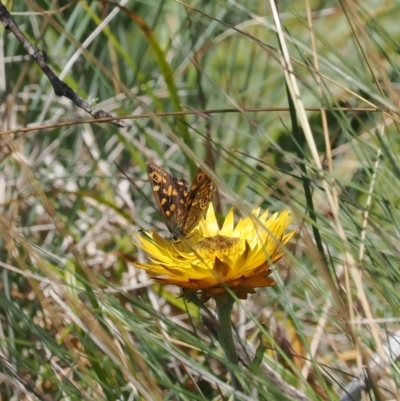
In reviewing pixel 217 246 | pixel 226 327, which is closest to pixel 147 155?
pixel 217 246

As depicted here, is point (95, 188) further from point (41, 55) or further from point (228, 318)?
point (228, 318)

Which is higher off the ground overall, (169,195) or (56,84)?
(56,84)

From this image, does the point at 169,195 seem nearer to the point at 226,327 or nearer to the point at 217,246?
the point at 217,246

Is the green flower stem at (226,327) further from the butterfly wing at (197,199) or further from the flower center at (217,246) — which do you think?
the butterfly wing at (197,199)

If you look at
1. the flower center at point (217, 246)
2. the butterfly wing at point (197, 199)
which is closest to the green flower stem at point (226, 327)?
the flower center at point (217, 246)

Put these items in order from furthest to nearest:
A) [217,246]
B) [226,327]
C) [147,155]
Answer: [147,155] → [217,246] → [226,327]

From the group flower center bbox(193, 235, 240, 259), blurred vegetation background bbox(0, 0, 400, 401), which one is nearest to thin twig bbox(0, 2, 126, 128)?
blurred vegetation background bbox(0, 0, 400, 401)

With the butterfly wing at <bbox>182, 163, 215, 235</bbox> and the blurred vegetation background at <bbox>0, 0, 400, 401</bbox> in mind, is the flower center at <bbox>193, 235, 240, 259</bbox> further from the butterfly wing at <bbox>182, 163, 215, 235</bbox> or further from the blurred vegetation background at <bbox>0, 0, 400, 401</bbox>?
the blurred vegetation background at <bbox>0, 0, 400, 401</bbox>

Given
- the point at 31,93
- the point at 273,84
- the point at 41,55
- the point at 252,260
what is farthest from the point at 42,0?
the point at 252,260
